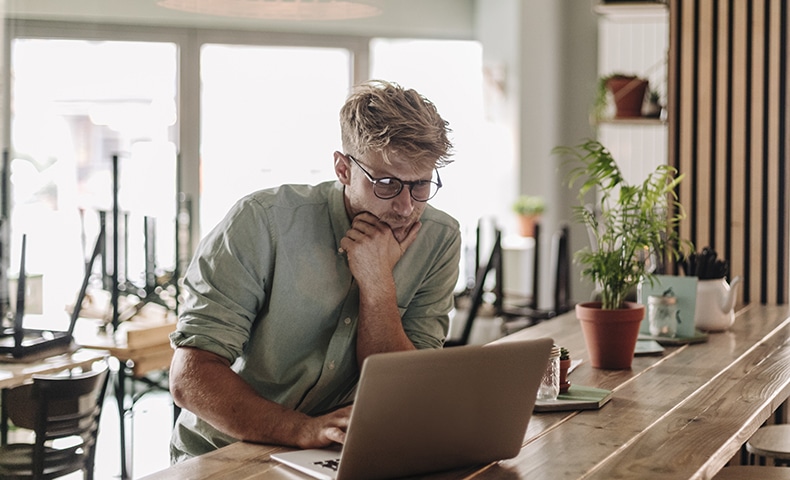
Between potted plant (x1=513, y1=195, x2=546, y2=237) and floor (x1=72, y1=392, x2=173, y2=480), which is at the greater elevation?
potted plant (x1=513, y1=195, x2=546, y2=237)

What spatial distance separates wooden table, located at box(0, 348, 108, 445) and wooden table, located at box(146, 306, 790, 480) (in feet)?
5.77

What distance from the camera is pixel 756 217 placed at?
368 cm

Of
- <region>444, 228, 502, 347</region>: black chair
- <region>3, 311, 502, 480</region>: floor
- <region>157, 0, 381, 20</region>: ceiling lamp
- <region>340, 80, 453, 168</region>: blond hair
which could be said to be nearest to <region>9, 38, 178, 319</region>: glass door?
<region>157, 0, 381, 20</region>: ceiling lamp

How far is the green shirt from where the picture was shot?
180cm

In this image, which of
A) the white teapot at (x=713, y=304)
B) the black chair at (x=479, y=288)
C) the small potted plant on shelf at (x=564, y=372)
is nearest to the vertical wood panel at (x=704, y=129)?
the white teapot at (x=713, y=304)

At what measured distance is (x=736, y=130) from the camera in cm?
372

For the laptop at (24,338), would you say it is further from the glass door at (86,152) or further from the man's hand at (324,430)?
the man's hand at (324,430)

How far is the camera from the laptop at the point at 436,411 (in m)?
1.33

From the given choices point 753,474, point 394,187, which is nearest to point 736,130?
point 753,474

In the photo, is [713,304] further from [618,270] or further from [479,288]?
[479,288]

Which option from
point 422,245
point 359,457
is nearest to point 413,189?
point 422,245

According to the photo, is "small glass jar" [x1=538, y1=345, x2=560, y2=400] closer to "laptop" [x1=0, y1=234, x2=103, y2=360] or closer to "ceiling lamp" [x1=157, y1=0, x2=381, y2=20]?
"laptop" [x1=0, y1=234, x2=103, y2=360]

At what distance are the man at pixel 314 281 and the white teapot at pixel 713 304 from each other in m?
1.20

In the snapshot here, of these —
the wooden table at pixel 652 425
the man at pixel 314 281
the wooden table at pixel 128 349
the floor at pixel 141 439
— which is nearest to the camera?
the wooden table at pixel 652 425
